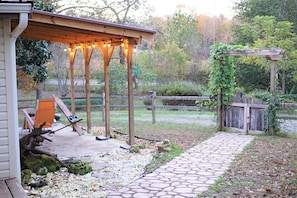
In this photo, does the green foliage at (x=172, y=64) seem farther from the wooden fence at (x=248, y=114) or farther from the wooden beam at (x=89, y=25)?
the wooden beam at (x=89, y=25)

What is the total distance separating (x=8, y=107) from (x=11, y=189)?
1.01 metres

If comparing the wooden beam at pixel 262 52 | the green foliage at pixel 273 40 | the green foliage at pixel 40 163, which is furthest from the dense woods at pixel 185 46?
the green foliage at pixel 40 163

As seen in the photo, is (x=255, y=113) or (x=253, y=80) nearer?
(x=255, y=113)

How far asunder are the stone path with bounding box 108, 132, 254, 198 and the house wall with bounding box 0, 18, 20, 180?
4.27 ft

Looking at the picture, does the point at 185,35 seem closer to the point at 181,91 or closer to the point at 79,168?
the point at 181,91

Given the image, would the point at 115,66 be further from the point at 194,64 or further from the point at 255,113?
the point at 255,113

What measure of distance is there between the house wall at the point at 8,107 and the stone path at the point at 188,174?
1301 millimetres

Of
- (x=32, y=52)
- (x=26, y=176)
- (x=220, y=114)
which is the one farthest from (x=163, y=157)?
(x=32, y=52)

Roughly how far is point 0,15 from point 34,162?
2266 millimetres

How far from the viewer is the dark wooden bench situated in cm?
345

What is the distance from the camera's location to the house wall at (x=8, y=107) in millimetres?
4074

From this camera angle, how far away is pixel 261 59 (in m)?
14.1

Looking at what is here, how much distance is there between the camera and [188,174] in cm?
487

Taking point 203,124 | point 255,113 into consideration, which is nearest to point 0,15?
point 255,113
